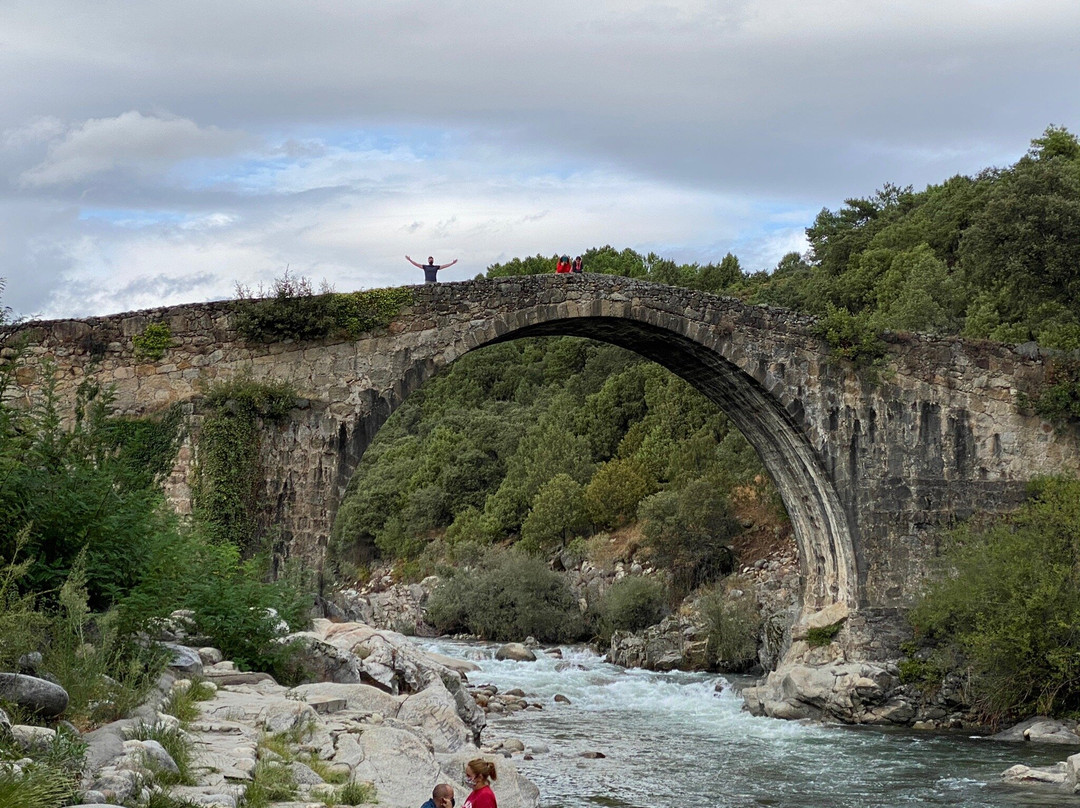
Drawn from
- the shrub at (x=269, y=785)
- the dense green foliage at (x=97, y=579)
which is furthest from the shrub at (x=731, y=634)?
the shrub at (x=269, y=785)

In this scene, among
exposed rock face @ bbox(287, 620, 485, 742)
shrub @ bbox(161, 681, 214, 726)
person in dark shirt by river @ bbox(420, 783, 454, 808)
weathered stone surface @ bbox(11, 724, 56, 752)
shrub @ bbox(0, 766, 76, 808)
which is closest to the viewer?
shrub @ bbox(0, 766, 76, 808)

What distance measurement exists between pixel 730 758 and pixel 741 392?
5.88 metres

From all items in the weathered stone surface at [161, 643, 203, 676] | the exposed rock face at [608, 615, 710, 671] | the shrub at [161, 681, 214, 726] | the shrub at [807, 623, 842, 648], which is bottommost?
the exposed rock face at [608, 615, 710, 671]

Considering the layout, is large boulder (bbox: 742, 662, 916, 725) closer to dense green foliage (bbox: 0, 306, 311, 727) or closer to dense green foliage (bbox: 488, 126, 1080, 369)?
dense green foliage (bbox: 488, 126, 1080, 369)

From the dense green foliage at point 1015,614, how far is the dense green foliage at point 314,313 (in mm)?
Result: 8681

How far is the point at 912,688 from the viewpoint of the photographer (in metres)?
17.1

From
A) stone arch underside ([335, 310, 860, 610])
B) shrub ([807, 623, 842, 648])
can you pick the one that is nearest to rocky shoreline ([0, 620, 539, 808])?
stone arch underside ([335, 310, 860, 610])

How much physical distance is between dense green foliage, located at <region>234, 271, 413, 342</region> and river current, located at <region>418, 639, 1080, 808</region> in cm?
551

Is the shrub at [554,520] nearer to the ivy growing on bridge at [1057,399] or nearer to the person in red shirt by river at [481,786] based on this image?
the ivy growing on bridge at [1057,399]

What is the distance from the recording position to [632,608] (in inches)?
1035

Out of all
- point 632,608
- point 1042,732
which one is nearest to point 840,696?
point 1042,732

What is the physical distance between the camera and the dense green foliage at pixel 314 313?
14.8 m

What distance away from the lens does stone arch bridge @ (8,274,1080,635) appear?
14.7m

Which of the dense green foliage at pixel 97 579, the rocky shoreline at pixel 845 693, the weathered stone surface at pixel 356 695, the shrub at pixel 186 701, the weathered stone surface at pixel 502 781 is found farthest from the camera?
the rocky shoreline at pixel 845 693
